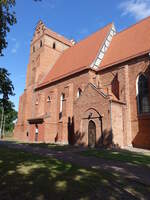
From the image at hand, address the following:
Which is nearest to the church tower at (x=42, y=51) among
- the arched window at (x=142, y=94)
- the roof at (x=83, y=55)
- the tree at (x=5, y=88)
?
the roof at (x=83, y=55)

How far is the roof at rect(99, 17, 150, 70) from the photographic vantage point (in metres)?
20.2

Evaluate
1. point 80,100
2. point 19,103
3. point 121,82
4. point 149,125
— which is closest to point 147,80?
point 121,82

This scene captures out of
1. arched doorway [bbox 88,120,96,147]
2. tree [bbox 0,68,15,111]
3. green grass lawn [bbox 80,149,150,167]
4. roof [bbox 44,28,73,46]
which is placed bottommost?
green grass lawn [bbox 80,149,150,167]

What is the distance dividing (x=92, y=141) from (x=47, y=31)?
26913 millimetres

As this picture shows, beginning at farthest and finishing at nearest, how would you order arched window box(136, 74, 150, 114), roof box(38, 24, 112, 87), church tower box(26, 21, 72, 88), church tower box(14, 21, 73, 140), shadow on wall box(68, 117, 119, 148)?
church tower box(26, 21, 72, 88) → church tower box(14, 21, 73, 140) → roof box(38, 24, 112, 87) → arched window box(136, 74, 150, 114) → shadow on wall box(68, 117, 119, 148)

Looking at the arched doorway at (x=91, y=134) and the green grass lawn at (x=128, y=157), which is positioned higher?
the arched doorway at (x=91, y=134)

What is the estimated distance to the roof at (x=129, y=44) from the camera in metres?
20.2

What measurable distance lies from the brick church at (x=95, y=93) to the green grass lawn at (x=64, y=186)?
10333 mm

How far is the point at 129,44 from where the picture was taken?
22.6 meters

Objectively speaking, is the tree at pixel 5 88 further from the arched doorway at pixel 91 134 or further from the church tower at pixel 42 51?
the church tower at pixel 42 51

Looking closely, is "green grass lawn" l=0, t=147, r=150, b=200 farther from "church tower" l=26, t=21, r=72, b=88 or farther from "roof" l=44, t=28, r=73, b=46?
"roof" l=44, t=28, r=73, b=46

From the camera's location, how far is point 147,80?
18125mm

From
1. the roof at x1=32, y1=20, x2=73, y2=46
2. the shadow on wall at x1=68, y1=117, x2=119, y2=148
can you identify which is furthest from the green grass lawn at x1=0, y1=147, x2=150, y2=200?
the roof at x1=32, y1=20, x2=73, y2=46

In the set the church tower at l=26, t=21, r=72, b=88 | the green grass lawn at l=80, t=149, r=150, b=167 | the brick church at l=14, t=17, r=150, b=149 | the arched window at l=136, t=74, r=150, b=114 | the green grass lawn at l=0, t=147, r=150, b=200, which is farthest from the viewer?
the church tower at l=26, t=21, r=72, b=88
